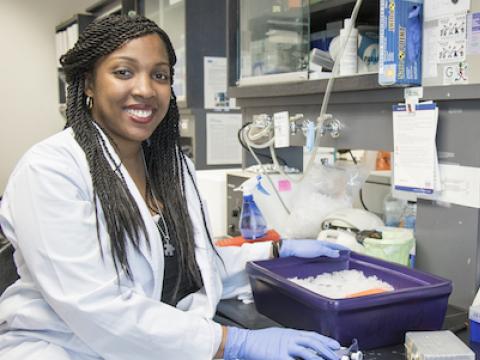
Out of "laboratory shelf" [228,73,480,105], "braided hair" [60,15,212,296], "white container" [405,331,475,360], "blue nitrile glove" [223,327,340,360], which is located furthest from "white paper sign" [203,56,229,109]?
"white container" [405,331,475,360]

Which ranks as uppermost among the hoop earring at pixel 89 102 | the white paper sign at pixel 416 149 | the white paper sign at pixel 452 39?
the white paper sign at pixel 452 39

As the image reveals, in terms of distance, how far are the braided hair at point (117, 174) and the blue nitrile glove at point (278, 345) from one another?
0.87 ft

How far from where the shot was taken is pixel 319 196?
1672mm

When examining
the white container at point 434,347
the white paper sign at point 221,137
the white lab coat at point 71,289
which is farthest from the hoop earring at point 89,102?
the white paper sign at point 221,137

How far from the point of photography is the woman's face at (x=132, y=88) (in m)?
1.11

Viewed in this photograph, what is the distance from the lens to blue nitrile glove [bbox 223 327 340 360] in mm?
901

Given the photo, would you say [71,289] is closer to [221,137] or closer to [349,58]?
[349,58]

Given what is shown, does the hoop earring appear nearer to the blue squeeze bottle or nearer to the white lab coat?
the white lab coat

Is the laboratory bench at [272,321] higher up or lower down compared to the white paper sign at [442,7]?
lower down

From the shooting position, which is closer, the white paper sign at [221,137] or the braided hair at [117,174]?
the braided hair at [117,174]

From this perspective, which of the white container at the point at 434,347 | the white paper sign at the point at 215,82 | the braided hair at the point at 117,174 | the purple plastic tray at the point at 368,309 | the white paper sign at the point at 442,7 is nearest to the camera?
the white container at the point at 434,347

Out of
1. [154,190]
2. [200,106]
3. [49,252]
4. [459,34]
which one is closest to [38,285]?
[49,252]

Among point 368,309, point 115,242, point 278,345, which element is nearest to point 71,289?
point 115,242

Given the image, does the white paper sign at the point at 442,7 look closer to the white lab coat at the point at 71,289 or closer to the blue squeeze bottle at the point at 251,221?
the blue squeeze bottle at the point at 251,221
